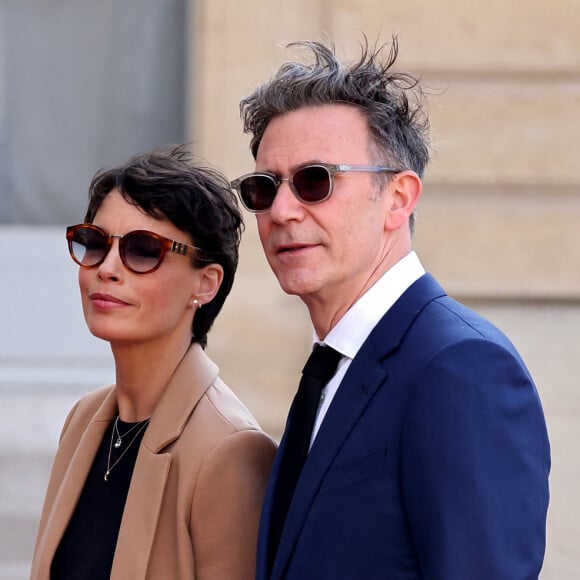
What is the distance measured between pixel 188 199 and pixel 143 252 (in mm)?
A: 185

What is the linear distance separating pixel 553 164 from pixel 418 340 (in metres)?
3.73

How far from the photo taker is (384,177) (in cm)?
235

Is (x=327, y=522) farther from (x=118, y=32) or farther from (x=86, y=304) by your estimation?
(x=118, y=32)

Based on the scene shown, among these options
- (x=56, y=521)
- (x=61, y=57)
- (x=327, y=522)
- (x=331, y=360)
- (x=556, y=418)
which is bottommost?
(x=556, y=418)

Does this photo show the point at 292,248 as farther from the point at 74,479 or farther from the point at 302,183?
the point at 74,479

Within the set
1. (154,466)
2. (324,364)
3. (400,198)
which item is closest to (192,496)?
(154,466)

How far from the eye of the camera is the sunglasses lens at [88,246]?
106 inches

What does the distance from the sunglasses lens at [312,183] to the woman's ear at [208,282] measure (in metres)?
0.55

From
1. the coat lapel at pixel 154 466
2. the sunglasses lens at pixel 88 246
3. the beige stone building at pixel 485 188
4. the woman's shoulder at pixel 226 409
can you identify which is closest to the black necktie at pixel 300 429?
the woman's shoulder at pixel 226 409

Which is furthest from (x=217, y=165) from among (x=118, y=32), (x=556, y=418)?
(x=556, y=418)

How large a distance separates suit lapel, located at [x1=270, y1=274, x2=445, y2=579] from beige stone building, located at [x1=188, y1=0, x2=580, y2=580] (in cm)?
336

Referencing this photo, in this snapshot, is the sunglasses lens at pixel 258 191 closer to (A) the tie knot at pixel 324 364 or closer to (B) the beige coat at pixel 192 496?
(A) the tie knot at pixel 324 364

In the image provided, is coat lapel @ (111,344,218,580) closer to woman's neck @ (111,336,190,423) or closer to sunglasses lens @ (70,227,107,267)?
woman's neck @ (111,336,190,423)

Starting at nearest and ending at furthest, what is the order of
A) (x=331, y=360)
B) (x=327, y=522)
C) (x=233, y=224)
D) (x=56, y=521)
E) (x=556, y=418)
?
(x=327, y=522) < (x=331, y=360) < (x=56, y=521) < (x=233, y=224) < (x=556, y=418)
